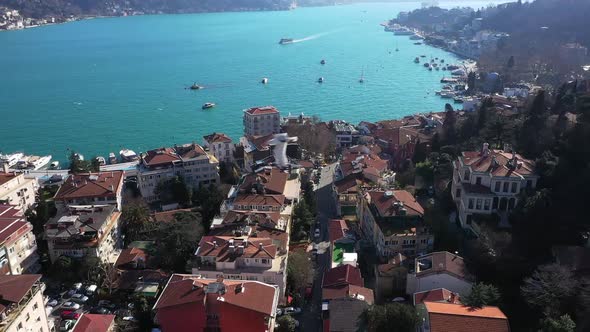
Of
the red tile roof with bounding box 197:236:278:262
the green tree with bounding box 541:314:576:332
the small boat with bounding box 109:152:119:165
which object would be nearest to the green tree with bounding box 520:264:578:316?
the green tree with bounding box 541:314:576:332

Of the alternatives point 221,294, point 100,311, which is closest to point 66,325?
point 100,311

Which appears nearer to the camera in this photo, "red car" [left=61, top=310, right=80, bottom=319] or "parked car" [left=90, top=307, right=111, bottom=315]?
"red car" [left=61, top=310, right=80, bottom=319]

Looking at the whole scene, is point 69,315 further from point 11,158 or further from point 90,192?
point 11,158

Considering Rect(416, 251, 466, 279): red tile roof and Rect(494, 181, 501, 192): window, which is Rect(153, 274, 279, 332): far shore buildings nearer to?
Rect(416, 251, 466, 279): red tile roof

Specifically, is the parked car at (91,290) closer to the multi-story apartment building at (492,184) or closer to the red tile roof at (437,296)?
the red tile roof at (437,296)

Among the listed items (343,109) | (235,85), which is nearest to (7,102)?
(235,85)

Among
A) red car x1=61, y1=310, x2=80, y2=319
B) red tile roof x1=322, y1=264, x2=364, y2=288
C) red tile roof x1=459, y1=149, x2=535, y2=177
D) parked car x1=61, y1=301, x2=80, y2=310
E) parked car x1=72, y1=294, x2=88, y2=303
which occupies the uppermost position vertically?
red tile roof x1=459, y1=149, x2=535, y2=177
